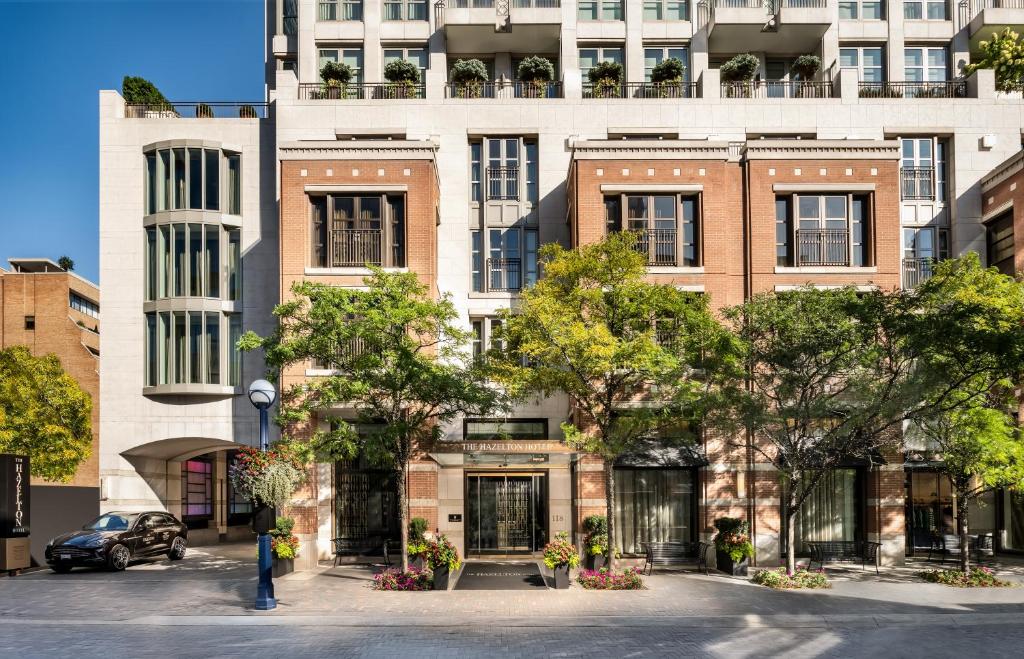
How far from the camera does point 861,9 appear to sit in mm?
30750

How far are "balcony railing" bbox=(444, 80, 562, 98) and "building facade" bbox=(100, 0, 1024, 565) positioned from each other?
102 millimetres

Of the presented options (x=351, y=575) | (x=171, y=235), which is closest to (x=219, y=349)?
(x=171, y=235)

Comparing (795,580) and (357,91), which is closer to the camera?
(795,580)

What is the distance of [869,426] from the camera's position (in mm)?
19453

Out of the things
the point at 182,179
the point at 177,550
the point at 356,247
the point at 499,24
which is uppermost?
the point at 499,24

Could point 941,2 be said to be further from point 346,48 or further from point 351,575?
point 351,575

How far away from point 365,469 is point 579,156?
39.4 ft

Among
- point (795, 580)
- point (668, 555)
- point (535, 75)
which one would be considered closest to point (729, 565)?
point (668, 555)

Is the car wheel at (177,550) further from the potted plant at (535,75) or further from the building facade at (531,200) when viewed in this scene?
the potted plant at (535,75)

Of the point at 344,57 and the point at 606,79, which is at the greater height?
the point at 344,57

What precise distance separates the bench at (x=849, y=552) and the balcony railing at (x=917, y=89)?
16.2 m

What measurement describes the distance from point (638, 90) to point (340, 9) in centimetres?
1236

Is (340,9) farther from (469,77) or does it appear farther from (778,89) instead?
(778,89)

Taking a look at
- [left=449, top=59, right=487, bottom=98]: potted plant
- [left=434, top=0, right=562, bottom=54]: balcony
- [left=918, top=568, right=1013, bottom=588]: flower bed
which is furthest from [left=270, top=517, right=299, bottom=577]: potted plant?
[left=434, top=0, right=562, bottom=54]: balcony
